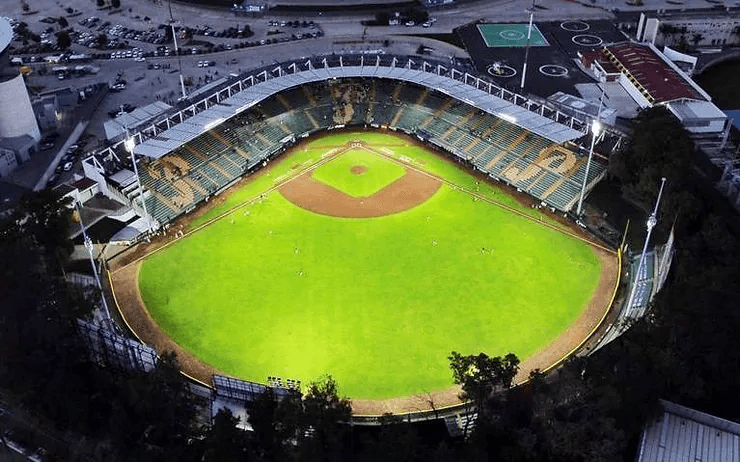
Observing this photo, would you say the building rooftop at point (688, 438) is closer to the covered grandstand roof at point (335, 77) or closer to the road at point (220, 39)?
the covered grandstand roof at point (335, 77)

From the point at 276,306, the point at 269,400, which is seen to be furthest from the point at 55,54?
the point at 269,400

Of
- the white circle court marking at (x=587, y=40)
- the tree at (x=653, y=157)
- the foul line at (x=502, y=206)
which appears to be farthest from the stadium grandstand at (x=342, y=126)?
the white circle court marking at (x=587, y=40)

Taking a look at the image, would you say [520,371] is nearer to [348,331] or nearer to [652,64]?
[348,331]

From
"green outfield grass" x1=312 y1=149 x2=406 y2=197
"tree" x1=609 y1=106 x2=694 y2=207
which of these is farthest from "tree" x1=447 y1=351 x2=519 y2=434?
"green outfield grass" x1=312 y1=149 x2=406 y2=197

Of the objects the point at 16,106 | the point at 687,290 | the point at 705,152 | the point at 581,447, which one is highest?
the point at 16,106

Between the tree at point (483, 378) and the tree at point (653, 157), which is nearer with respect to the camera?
the tree at point (483, 378)
